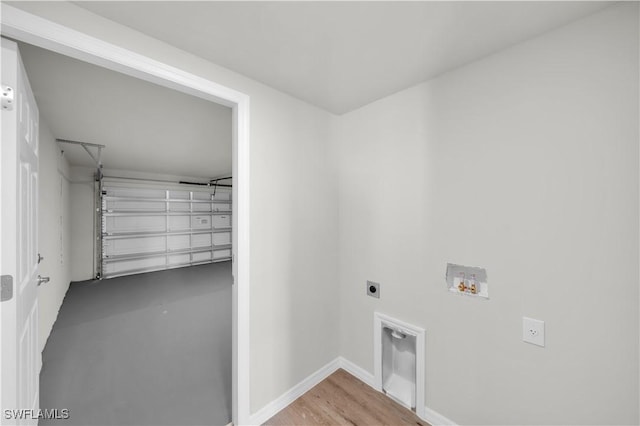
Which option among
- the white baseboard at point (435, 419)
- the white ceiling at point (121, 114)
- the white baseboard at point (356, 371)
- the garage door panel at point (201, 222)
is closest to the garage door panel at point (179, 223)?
the garage door panel at point (201, 222)

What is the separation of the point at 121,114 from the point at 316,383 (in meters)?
3.15

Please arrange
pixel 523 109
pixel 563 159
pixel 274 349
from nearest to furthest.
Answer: pixel 563 159
pixel 523 109
pixel 274 349

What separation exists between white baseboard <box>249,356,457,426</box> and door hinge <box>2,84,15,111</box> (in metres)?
2.05

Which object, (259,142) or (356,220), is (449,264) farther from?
(259,142)

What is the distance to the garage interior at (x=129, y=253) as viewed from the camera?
1.82 metres

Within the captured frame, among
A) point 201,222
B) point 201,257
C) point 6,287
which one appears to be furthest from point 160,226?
point 6,287

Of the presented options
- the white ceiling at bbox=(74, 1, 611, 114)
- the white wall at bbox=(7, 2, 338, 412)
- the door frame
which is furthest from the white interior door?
the white wall at bbox=(7, 2, 338, 412)

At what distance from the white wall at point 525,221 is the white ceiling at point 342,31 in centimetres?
16

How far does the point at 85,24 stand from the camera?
3.55 feet

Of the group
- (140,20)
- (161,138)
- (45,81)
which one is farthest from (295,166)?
(161,138)

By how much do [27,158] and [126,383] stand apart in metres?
1.77

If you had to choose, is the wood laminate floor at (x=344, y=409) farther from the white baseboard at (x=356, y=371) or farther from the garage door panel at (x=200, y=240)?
the garage door panel at (x=200, y=240)

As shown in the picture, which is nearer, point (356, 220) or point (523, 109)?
point (523, 109)

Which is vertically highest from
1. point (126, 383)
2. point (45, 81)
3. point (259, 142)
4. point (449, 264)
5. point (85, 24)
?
point (45, 81)
